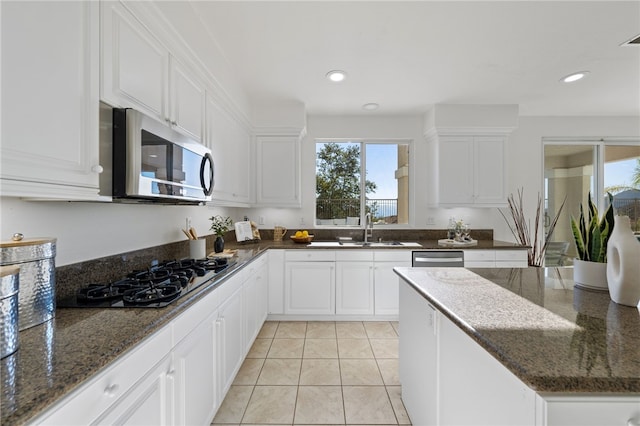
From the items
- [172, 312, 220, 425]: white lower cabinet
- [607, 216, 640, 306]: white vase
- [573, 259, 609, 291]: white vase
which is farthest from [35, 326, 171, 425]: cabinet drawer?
[573, 259, 609, 291]: white vase

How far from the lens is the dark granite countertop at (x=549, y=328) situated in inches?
27.3

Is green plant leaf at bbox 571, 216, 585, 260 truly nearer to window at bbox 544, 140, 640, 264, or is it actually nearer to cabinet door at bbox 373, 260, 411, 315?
cabinet door at bbox 373, 260, 411, 315

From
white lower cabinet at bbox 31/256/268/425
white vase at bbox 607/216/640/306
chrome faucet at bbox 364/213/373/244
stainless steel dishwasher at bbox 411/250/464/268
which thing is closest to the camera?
white lower cabinet at bbox 31/256/268/425

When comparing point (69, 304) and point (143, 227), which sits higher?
point (143, 227)

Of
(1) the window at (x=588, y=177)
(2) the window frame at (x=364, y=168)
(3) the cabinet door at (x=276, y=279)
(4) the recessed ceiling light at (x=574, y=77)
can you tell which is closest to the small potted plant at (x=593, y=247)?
(4) the recessed ceiling light at (x=574, y=77)

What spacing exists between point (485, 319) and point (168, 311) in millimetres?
1200

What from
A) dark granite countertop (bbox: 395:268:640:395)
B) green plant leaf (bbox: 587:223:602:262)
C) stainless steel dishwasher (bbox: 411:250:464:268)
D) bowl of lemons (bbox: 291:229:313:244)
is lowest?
stainless steel dishwasher (bbox: 411:250:464:268)

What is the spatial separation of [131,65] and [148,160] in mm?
441

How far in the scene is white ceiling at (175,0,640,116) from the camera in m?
1.96

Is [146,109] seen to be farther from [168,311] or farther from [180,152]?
[168,311]

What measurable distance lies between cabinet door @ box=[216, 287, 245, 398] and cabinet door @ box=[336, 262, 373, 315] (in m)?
1.41

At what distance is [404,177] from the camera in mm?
4234

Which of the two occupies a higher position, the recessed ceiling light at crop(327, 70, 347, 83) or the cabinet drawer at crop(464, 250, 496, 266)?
the recessed ceiling light at crop(327, 70, 347, 83)

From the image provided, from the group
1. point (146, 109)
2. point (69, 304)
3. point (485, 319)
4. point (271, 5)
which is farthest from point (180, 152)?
point (485, 319)
